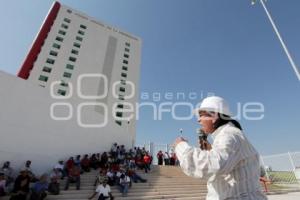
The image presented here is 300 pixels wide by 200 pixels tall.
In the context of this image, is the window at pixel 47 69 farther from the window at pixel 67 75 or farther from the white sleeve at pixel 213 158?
the white sleeve at pixel 213 158

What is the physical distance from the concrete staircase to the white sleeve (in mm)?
8257

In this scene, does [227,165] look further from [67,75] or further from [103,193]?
[67,75]

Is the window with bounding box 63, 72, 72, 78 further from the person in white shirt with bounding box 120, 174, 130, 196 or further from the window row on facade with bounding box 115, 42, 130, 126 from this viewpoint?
the person in white shirt with bounding box 120, 174, 130, 196

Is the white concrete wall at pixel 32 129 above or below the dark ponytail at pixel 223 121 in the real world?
above

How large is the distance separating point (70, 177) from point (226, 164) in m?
9.57

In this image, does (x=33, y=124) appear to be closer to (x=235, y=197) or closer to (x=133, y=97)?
(x=235, y=197)

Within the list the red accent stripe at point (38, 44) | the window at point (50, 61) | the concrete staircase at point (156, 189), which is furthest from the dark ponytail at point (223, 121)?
→ the window at point (50, 61)

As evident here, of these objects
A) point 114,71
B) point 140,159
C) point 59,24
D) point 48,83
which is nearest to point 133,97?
point 114,71

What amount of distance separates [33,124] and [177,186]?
811 cm

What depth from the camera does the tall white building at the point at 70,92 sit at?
9.26m

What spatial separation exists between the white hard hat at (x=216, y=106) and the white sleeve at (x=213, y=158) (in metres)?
0.30

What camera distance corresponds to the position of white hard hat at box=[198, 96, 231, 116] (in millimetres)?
1686

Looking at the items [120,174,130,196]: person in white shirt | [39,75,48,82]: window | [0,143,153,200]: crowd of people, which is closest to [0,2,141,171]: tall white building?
[39,75,48,82]: window

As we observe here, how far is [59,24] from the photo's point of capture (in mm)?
34656
